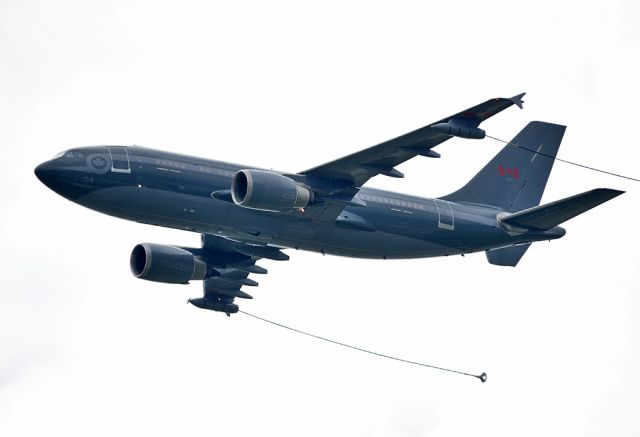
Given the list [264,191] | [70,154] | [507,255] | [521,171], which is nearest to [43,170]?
[70,154]

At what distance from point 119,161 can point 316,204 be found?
31.3 ft

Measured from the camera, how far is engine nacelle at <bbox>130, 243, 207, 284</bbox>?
69938 millimetres

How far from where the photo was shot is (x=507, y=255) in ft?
236

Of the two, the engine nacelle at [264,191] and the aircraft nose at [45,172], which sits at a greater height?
the engine nacelle at [264,191]

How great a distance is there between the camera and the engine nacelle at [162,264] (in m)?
69.9

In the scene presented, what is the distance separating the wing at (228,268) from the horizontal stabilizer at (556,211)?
1243 centimetres

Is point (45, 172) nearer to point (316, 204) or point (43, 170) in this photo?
point (43, 170)

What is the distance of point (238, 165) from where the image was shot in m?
65.6

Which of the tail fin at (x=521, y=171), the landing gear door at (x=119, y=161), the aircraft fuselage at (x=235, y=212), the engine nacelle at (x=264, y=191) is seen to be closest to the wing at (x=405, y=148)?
the aircraft fuselage at (x=235, y=212)

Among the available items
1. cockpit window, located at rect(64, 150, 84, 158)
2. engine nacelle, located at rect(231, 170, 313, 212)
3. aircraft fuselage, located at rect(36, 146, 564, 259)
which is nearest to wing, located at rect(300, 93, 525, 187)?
aircraft fuselage, located at rect(36, 146, 564, 259)

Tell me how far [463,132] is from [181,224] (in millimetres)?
14322

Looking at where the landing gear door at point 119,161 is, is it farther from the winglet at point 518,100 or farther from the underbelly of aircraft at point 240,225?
the winglet at point 518,100

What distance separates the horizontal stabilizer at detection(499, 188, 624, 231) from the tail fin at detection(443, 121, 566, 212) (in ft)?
10.9

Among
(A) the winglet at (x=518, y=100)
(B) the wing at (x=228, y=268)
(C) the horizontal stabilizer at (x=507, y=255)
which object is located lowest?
(B) the wing at (x=228, y=268)
